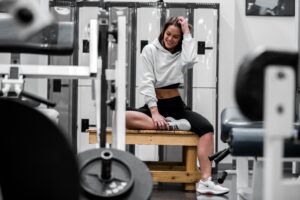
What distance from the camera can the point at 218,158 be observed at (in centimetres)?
315

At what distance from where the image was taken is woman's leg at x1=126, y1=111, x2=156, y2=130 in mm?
4023

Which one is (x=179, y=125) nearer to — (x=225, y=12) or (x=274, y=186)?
(x=225, y=12)

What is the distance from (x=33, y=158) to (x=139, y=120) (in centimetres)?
274

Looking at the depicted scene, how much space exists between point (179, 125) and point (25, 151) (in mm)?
2792

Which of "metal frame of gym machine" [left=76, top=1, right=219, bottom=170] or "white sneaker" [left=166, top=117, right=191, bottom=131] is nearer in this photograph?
"white sneaker" [left=166, top=117, right=191, bottom=131]

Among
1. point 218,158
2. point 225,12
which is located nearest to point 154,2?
point 225,12

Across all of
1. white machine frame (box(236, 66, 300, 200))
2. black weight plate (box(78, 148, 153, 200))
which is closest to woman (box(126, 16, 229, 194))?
black weight plate (box(78, 148, 153, 200))

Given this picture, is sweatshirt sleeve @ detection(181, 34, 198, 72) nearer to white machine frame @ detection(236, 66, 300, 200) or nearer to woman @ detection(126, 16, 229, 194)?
woman @ detection(126, 16, 229, 194)

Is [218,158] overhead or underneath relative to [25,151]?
underneath

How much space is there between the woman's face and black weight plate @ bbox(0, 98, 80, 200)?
2749 millimetres

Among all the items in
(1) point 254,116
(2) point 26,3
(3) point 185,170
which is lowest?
(3) point 185,170

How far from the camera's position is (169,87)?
4.15m

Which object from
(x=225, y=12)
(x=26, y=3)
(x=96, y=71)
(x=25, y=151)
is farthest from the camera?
(x=225, y=12)

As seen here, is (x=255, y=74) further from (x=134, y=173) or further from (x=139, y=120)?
(x=139, y=120)
